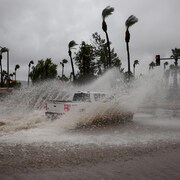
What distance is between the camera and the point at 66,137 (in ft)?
32.1

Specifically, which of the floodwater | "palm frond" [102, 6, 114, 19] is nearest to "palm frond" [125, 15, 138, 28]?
"palm frond" [102, 6, 114, 19]

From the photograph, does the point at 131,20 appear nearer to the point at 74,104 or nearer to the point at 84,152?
the point at 74,104

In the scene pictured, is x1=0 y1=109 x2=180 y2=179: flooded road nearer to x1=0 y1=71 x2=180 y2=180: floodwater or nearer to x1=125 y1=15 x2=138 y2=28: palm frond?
x1=0 y1=71 x2=180 y2=180: floodwater

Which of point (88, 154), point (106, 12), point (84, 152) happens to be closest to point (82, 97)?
point (84, 152)

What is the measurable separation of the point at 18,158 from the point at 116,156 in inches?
85.8

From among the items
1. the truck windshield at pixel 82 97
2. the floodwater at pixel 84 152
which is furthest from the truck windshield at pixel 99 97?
the floodwater at pixel 84 152

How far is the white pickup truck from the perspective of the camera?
12.8 metres

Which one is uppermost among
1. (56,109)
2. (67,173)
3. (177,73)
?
(177,73)

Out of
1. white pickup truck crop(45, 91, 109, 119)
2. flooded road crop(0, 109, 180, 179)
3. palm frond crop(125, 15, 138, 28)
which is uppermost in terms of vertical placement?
palm frond crop(125, 15, 138, 28)

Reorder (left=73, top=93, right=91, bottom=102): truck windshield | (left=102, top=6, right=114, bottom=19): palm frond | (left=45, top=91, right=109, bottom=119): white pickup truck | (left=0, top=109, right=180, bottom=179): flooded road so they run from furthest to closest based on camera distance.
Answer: (left=102, top=6, right=114, bottom=19): palm frond < (left=73, top=93, right=91, bottom=102): truck windshield < (left=45, top=91, right=109, bottom=119): white pickup truck < (left=0, top=109, right=180, bottom=179): flooded road

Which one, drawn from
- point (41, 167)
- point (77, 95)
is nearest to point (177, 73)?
point (77, 95)

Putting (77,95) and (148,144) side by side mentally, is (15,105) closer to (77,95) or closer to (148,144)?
(77,95)

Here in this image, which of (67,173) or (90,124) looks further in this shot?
(90,124)

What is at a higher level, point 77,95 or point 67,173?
point 77,95
